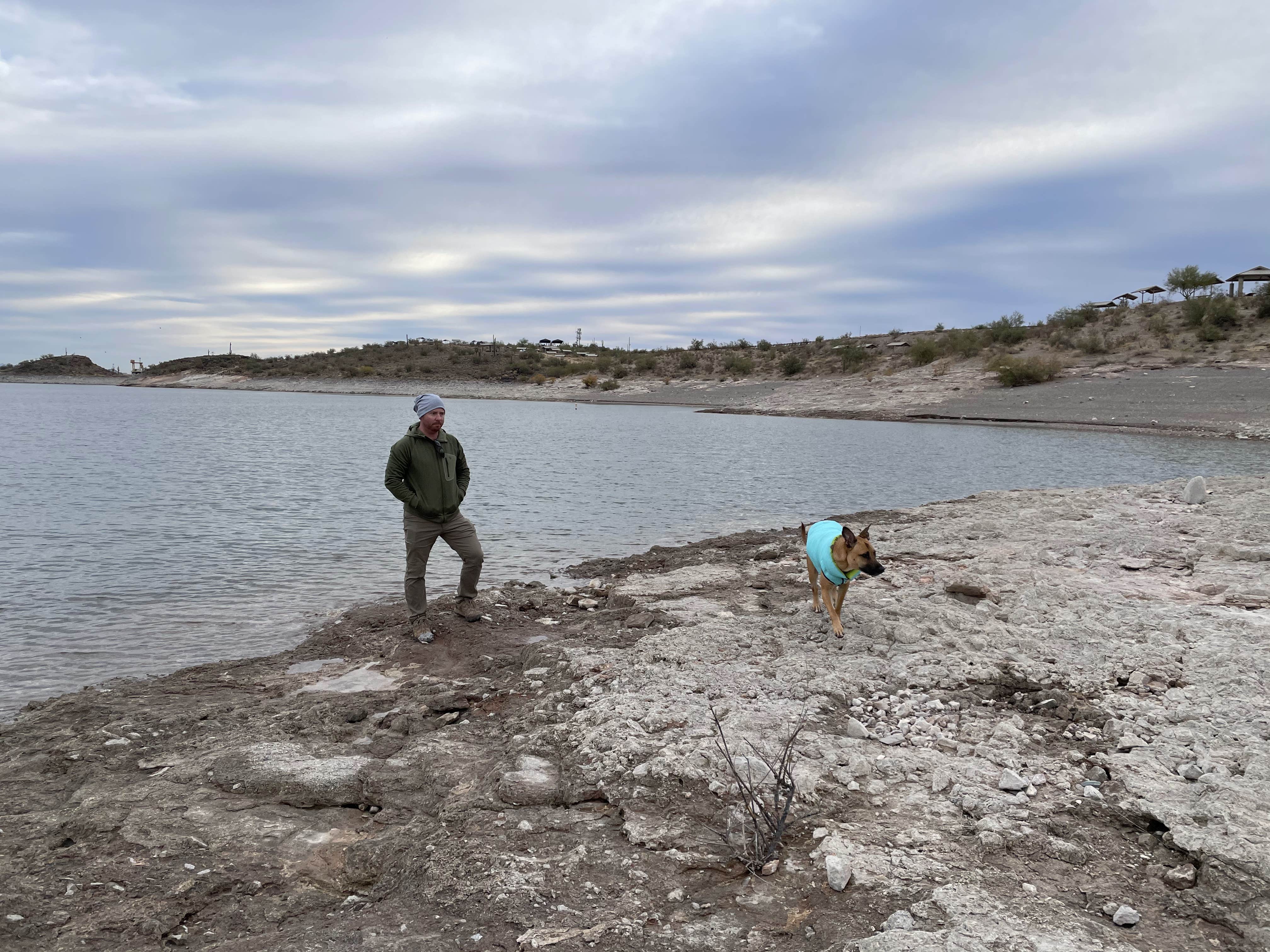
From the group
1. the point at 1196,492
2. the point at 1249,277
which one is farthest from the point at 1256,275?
the point at 1196,492

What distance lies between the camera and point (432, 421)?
6379mm

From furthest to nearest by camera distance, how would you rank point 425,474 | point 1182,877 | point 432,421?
1. point 425,474
2. point 432,421
3. point 1182,877

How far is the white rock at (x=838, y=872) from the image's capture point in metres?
2.83

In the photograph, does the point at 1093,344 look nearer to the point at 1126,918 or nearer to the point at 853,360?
the point at 853,360

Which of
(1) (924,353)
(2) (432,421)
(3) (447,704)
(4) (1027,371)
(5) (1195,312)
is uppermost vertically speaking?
(5) (1195,312)

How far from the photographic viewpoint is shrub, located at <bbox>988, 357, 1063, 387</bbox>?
125ft

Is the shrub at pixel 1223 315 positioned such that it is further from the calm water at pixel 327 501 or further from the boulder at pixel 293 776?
the boulder at pixel 293 776

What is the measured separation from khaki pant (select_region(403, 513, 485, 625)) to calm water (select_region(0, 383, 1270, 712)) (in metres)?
1.31

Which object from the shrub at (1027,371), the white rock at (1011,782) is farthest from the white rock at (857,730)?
the shrub at (1027,371)

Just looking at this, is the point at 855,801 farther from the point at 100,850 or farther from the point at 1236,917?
the point at 100,850

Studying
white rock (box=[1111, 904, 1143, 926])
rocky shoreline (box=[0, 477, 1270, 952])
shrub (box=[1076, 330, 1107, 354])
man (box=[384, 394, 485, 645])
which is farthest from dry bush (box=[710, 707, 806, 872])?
shrub (box=[1076, 330, 1107, 354])

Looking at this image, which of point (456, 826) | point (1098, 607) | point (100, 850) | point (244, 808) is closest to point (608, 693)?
point (456, 826)

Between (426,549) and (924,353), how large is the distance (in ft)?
155

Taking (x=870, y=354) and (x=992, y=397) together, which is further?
(x=870, y=354)
